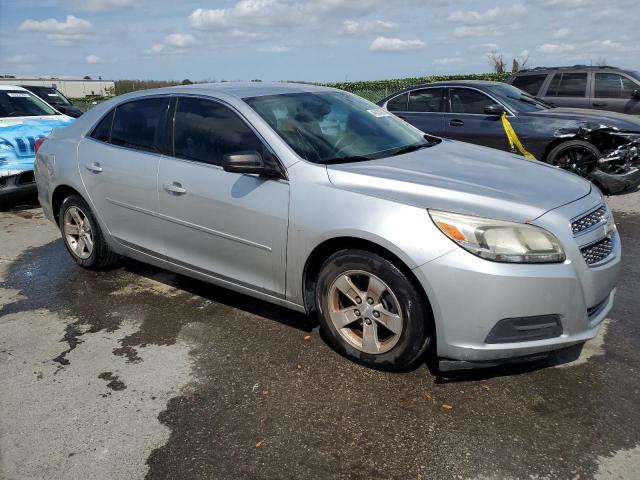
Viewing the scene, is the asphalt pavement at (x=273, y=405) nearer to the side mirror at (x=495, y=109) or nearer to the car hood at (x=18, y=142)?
the car hood at (x=18, y=142)

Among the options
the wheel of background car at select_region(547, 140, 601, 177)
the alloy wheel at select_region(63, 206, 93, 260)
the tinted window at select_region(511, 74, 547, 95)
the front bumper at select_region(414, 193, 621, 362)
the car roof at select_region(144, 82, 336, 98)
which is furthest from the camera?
the tinted window at select_region(511, 74, 547, 95)

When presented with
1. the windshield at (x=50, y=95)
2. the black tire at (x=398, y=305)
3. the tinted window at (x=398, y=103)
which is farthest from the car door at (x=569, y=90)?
the windshield at (x=50, y=95)

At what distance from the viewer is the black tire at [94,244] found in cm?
473

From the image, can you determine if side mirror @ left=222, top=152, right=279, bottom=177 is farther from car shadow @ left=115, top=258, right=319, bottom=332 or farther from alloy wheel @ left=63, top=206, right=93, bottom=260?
alloy wheel @ left=63, top=206, right=93, bottom=260

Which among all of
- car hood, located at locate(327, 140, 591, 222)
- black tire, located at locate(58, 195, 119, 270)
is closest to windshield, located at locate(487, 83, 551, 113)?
car hood, located at locate(327, 140, 591, 222)

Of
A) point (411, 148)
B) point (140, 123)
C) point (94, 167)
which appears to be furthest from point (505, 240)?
point (94, 167)

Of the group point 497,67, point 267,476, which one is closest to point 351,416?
point 267,476

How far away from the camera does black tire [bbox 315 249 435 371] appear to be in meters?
2.87

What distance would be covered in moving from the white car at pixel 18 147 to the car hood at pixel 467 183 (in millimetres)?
5518

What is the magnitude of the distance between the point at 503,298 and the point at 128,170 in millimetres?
2902

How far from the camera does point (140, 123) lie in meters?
4.28

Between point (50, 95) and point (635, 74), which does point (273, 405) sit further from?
point (50, 95)

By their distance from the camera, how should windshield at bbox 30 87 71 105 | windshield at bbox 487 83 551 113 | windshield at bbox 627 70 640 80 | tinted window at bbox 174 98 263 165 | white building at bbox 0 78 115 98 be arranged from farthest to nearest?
white building at bbox 0 78 115 98
windshield at bbox 30 87 71 105
windshield at bbox 627 70 640 80
windshield at bbox 487 83 551 113
tinted window at bbox 174 98 263 165

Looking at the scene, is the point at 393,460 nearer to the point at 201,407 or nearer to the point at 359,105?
the point at 201,407
